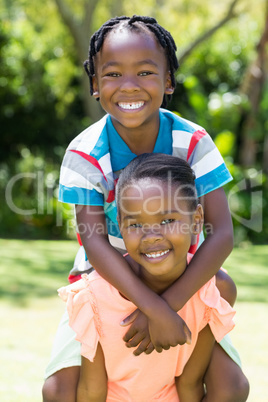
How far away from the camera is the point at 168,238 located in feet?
7.57

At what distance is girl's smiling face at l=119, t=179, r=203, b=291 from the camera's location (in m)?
2.31

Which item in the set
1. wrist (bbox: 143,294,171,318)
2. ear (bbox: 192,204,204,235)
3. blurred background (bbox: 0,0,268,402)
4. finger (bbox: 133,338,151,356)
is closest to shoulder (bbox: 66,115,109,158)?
ear (bbox: 192,204,204,235)

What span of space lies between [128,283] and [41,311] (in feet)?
11.3

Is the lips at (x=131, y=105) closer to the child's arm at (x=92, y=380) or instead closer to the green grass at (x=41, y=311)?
the child's arm at (x=92, y=380)

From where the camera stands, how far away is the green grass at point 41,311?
362 cm

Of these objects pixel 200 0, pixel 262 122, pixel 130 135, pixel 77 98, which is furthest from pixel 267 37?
pixel 130 135

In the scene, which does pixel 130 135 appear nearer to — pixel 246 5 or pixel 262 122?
pixel 262 122

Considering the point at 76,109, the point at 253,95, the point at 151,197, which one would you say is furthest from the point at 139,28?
the point at 76,109

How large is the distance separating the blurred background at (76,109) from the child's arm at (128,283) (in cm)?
520

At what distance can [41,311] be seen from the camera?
220 inches

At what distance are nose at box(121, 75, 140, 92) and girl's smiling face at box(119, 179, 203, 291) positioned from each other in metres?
0.40

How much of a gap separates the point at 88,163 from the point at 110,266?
46cm

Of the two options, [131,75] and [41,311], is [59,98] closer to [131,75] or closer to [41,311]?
[41,311]

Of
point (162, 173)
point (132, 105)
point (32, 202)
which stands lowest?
point (32, 202)
